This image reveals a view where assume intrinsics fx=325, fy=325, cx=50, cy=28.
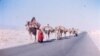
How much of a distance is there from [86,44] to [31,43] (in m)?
0.66

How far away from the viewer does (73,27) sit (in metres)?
3.72

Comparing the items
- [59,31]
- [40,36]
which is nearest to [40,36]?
[40,36]

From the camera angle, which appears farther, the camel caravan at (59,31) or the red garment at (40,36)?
the red garment at (40,36)

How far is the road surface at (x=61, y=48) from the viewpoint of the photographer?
11.9 feet

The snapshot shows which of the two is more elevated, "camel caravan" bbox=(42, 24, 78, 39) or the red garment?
"camel caravan" bbox=(42, 24, 78, 39)

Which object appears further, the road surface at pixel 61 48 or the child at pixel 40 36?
the child at pixel 40 36

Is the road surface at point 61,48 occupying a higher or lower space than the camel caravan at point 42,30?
lower

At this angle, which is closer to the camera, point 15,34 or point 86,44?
point 86,44

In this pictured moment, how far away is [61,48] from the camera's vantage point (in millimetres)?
3740

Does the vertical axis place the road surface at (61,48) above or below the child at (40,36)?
below

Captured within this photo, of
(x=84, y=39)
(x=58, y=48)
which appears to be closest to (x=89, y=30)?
(x=84, y=39)

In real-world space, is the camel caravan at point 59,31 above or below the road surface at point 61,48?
above

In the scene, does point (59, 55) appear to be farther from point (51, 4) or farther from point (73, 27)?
point (51, 4)

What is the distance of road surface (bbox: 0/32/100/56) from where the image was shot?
3.64m
